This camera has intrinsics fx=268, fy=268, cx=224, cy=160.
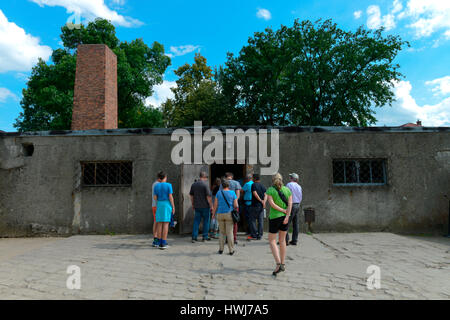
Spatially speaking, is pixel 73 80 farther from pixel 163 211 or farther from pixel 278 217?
pixel 278 217

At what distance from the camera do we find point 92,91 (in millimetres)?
12453

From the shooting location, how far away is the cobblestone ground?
364 centimetres

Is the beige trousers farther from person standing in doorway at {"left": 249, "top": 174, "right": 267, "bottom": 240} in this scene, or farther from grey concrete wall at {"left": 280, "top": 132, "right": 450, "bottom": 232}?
grey concrete wall at {"left": 280, "top": 132, "right": 450, "bottom": 232}

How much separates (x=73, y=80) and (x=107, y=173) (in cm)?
1587

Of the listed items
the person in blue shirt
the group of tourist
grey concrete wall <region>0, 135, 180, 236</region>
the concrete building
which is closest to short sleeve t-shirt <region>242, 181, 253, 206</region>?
the group of tourist

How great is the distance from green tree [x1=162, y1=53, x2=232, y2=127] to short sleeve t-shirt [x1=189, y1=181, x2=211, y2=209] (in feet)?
53.7

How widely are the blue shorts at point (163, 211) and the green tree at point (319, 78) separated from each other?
1652cm

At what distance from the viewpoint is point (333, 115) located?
844 inches

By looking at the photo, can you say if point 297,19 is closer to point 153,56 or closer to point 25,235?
point 153,56

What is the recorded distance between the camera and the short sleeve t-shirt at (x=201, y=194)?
6.45 metres

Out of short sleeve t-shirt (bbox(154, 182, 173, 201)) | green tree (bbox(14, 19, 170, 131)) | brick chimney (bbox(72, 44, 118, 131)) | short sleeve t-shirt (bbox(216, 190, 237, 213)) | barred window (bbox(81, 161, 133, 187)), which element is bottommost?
short sleeve t-shirt (bbox(216, 190, 237, 213))

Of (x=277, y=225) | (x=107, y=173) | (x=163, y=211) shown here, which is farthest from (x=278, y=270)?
(x=107, y=173)

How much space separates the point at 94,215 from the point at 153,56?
69.5ft

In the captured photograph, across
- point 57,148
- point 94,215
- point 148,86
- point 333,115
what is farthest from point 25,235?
point 333,115
